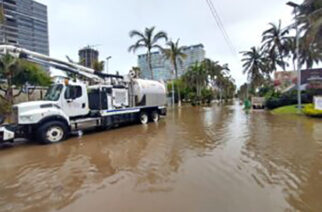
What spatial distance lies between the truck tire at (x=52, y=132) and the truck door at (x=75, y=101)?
42.7 inches

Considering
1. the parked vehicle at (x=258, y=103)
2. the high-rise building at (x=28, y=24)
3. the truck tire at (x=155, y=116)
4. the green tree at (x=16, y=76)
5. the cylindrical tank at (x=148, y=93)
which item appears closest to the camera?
the cylindrical tank at (x=148, y=93)

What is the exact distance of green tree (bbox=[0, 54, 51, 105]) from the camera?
1748 cm

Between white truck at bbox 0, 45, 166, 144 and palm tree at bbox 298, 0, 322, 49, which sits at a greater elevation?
palm tree at bbox 298, 0, 322, 49

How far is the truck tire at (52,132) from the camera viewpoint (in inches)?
375

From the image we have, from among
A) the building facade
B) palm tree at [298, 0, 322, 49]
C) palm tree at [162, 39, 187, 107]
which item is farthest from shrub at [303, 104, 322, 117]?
palm tree at [162, 39, 187, 107]

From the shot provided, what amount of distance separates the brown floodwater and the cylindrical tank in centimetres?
672

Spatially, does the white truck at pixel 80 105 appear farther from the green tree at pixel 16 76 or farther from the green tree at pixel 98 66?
the green tree at pixel 98 66

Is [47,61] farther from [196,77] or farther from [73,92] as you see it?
[196,77]

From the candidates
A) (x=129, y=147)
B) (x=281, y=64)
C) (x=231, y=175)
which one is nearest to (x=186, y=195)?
(x=231, y=175)

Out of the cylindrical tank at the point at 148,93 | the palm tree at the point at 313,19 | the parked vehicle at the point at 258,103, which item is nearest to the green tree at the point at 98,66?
the cylindrical tank at the point at 148,93

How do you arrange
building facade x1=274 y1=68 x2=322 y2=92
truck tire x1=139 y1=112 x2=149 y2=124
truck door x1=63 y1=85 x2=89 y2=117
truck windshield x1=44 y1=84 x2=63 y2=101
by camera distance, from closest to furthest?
truck windshield x1=44 y1=84 x2=63 y2=101, truck door x1=63 y1=85 x2=89 y2=117, truck tire x1=139 y1=112 x2=149 y2=124, building facade x1=274 y1=68 x2=322 y2=92

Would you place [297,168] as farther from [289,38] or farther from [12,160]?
[289,38]

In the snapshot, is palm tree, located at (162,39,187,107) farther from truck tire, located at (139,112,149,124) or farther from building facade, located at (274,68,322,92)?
truck tire, located at (139,112,149,124)

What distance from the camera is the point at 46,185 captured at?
514cm
